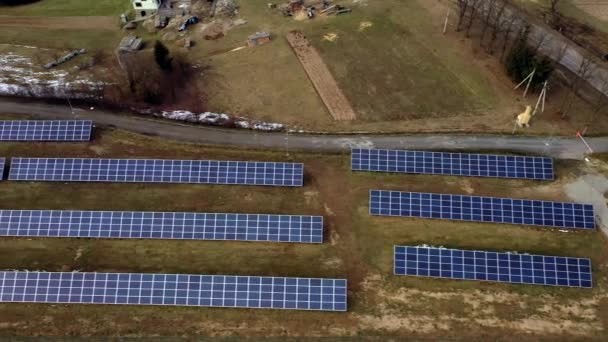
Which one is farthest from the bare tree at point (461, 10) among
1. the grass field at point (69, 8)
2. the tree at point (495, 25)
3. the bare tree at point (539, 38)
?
the grass field at point (69, 8)

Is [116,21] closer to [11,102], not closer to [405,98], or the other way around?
[11,102]

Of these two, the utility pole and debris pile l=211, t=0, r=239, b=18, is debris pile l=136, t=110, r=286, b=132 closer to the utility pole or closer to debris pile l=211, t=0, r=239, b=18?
debris pile l=211, t=0, r=239, b=18

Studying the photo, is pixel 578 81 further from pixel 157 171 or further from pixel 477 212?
pixel 157 171

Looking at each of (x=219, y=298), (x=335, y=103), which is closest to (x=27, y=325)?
(x=219, y=298)

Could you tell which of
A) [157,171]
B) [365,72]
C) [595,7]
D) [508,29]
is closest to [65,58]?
[157,171]

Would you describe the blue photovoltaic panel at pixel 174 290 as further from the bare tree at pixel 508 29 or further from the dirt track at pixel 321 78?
the bare tree at pixel 508 29
